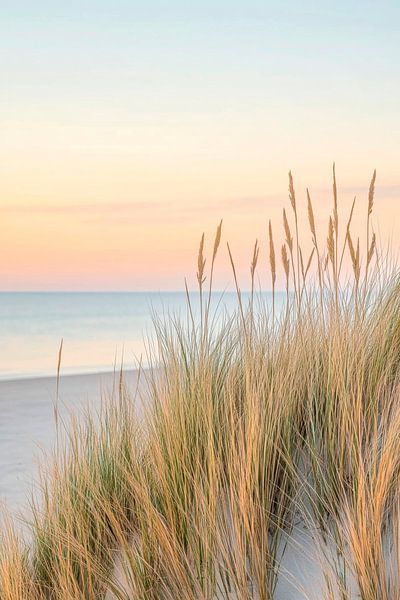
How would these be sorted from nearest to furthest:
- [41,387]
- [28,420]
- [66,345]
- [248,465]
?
[248,465]
[28,420]
[41,387]
[66,345]

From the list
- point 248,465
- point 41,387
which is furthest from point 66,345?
point 248,465

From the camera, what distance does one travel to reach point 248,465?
5.86ft

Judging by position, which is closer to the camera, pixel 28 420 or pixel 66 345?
pixel 28 420

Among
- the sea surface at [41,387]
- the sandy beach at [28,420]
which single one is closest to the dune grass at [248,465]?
the sea surface at [41,387]

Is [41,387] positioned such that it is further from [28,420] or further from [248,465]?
[248,465]

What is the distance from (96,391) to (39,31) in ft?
16.5

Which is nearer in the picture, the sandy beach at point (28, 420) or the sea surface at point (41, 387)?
the sea surface at point (41, 387)

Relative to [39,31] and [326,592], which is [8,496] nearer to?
[326,592]

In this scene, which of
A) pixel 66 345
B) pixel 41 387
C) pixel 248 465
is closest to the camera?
pixel 248 465

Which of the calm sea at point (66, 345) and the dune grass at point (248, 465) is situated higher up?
the dune grass at point (248, 465)

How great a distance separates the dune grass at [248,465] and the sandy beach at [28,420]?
542 millimetres

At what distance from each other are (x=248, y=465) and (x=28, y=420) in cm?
555

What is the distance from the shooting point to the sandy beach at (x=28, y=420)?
455 centimetres

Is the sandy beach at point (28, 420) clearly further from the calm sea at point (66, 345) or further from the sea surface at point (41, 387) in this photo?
the calm sea at point (66, 345)
